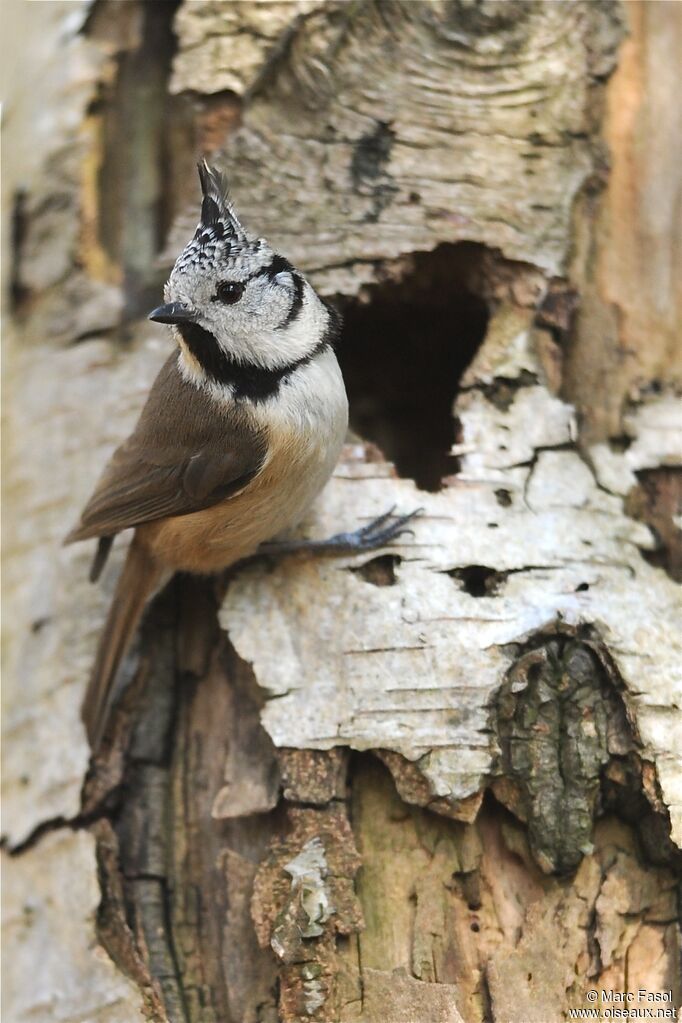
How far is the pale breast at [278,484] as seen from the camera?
9.73ft

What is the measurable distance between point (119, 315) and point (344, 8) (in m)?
1.13

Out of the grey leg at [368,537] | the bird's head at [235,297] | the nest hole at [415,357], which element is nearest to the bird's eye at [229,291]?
the bird's head at [235,297]

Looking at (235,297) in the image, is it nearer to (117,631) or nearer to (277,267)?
(277,267)

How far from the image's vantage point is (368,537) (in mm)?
2889

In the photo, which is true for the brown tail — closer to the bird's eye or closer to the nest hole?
the bird's eye

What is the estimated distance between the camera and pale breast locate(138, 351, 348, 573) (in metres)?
2.97

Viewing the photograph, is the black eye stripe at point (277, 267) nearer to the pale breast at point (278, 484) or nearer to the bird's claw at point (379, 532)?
the pale breast at point (278, 484)

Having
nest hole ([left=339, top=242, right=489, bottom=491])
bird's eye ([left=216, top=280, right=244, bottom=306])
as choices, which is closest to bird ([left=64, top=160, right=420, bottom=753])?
bird's eye ([left=216, top=280, right=244, bottom=306])

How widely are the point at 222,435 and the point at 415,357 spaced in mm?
1202

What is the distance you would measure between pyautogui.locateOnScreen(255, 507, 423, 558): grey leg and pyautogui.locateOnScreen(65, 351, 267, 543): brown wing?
0.27m

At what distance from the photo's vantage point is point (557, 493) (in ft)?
9.63

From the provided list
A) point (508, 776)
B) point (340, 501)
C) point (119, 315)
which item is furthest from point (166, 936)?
point (119, 315)

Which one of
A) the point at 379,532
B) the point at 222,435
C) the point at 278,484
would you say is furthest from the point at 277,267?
the point at 379,532

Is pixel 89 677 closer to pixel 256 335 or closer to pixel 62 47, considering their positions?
pixel 256 335
